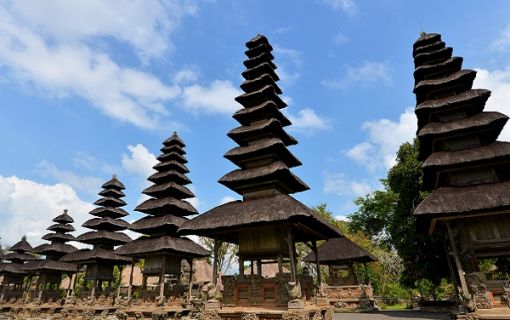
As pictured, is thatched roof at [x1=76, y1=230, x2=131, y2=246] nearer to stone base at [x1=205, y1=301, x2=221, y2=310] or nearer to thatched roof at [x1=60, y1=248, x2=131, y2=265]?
thatched roof at [x1=60, y1=248, x2=131, y2=265]

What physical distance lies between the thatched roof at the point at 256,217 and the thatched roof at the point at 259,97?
292 inches

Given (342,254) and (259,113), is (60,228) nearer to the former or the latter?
(259,113)

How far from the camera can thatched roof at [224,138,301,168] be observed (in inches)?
730

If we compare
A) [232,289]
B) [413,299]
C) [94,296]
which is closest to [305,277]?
[232,289]

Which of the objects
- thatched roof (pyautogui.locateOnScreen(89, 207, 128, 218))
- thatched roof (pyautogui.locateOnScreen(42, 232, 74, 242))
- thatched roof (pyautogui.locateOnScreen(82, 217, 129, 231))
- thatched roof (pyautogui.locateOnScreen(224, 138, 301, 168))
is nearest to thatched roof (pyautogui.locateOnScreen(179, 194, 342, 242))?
thatched roof (pyautogui.locateOnScreen(224, 138, 301, 168))

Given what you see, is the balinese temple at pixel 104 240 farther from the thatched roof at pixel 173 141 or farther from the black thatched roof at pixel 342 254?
the black thatched roof at pixel 342 254

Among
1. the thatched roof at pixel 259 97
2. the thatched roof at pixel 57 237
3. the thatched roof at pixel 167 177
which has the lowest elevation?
the thatched roof at pixel 57 237

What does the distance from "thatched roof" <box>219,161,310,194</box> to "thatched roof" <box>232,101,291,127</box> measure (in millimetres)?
3936

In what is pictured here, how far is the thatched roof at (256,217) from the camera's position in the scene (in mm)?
14742

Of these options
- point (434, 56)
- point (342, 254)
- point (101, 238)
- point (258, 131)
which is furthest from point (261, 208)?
point (101, 238)

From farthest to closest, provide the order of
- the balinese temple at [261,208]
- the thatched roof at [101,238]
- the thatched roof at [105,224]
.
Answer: the thatched roof at [105,224]
the thatched roof at [101,238]
the balinese temple at [261,208]

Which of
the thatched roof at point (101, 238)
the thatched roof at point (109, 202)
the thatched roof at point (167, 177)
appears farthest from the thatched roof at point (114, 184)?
the thatched roof at point (167, 177)

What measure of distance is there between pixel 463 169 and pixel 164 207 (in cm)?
2163

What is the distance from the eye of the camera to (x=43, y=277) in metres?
34.3
